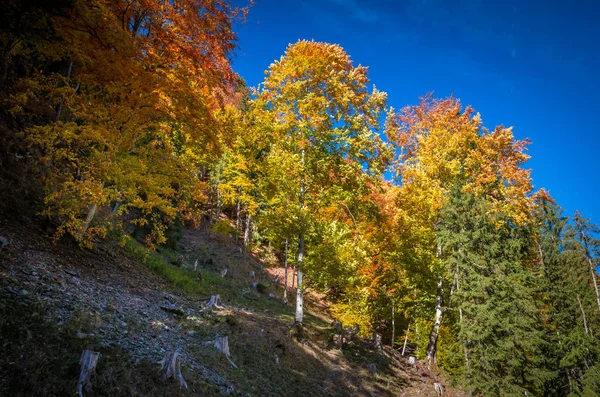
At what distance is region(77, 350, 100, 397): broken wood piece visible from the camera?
14.5ft

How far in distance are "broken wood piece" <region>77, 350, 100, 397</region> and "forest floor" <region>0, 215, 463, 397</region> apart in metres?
0.12

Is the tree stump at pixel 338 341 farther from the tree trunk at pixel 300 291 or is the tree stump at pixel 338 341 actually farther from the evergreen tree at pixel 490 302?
the evergreen tree at pixel 490 302

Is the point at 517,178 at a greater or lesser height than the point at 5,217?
greater

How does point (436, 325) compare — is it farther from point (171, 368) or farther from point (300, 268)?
point (171, 368)

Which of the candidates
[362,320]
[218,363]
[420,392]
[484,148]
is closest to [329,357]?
[362,320]

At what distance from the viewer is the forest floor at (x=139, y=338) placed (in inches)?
187

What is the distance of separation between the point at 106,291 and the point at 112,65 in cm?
629

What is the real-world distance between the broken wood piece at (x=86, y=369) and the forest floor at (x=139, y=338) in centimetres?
12

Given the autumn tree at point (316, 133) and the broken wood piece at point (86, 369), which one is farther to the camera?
the autumn tree at point (316, 133)

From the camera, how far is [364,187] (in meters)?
12.7

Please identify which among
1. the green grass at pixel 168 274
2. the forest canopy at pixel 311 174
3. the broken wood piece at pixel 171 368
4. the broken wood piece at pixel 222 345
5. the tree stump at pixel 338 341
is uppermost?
the forest canopy at pixel 311 174

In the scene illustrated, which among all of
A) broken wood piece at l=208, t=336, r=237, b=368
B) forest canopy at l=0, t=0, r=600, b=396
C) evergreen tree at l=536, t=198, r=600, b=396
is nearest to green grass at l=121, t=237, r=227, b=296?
forest canopy at l=0, t=0, r=600, b=396

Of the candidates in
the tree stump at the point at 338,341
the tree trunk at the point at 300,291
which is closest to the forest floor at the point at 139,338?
the tree stump at the point at 338,341

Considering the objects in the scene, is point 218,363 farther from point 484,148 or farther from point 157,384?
point 484,148
